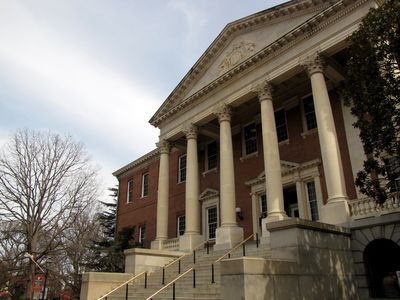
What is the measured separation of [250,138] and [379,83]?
548 inches

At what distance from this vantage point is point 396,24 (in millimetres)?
9500

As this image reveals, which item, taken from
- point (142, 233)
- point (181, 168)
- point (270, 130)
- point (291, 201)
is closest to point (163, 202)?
point (181, 168)

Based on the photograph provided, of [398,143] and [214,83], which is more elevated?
[214,83]

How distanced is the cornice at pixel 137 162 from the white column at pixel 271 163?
1574 centimetres

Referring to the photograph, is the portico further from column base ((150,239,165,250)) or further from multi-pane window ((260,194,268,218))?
multi-pane window ((260,194,268,218))

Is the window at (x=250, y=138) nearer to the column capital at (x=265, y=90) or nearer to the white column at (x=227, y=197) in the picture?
the white column at (x=227, y=197)

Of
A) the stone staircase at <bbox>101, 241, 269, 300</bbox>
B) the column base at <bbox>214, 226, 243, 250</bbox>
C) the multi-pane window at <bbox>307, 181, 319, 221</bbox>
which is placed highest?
the multi-pane window at <bbox>307, 181, 319, 221</bbox>

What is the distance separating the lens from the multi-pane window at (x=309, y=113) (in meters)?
20.1

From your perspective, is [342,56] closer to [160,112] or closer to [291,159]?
[291,159]

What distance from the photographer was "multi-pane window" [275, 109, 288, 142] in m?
21.4

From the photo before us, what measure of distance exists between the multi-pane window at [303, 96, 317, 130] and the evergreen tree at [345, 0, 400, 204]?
9795mm

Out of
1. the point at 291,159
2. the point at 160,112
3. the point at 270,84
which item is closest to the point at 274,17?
the point at 270,84

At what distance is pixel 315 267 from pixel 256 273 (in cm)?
308

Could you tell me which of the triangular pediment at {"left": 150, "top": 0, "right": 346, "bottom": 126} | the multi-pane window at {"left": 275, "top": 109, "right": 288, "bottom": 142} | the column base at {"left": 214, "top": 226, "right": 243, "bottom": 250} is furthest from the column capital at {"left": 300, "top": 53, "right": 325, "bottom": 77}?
the column base at {"left": 214, "top": 226, "right": 243, "bottom": 250}
